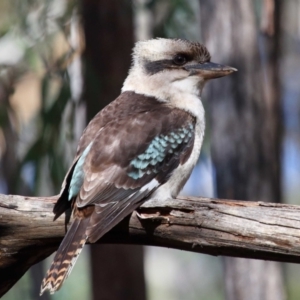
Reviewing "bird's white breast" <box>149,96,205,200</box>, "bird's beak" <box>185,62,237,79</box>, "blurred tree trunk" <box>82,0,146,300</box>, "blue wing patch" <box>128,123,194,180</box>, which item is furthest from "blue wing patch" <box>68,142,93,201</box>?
"blurred tree trunk" <box>82,0,146,300</box>

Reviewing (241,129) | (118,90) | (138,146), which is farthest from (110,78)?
(138,146)

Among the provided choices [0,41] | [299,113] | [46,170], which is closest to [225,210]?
[46,170]

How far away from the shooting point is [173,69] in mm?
3439

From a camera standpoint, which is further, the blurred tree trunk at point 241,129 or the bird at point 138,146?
the blurred tree trunk at point 241,129

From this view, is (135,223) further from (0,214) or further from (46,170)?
(46,170)

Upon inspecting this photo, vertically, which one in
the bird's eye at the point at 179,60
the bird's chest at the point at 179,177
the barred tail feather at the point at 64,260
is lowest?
the barred tail feather at the point at 64,260

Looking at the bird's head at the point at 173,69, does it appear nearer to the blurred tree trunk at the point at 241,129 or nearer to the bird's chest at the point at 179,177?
the bird's chest at the point at 179,177

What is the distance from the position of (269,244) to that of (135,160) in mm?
668

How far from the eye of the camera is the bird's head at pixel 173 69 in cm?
340

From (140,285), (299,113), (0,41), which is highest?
(0,41)

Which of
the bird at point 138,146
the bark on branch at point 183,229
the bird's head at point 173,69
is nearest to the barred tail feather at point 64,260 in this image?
the bird at point 138,146

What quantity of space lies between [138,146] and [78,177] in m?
0.27

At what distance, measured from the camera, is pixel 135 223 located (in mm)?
2713

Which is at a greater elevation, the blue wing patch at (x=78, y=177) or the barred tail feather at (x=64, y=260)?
the blue wing patch at (x=78, y=177)
